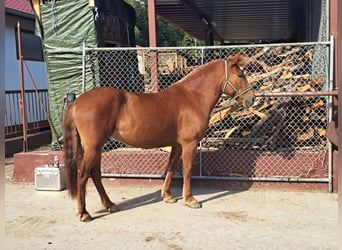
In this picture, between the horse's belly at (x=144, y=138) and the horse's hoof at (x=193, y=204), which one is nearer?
the horse's belly at (x=144, y=138)

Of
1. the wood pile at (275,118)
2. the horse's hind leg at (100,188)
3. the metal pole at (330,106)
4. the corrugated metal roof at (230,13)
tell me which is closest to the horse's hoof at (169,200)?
the horse's hind leg at (100,188)

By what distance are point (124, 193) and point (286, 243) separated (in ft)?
9.34

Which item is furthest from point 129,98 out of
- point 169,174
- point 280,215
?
point 280,215

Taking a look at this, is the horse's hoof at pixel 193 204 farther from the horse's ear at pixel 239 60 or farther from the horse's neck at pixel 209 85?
the horse's ear at pixel 239 60

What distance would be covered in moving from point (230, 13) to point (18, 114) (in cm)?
708

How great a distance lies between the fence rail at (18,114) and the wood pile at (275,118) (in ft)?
18.5

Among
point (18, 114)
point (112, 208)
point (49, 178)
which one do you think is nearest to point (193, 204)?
point (112, 208)

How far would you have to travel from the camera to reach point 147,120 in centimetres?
→ 505

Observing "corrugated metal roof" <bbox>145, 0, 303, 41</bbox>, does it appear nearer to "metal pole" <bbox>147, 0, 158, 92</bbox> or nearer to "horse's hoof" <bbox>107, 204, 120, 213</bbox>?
"metal pole" <bbox>147, 0, 158, 92</bbox>

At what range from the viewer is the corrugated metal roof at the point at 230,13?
32.9 ft

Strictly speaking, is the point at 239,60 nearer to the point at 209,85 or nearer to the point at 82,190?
the point at 209,85

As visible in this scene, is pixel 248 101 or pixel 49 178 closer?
pixel 248 101

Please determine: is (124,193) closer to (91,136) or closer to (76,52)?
(91,136)

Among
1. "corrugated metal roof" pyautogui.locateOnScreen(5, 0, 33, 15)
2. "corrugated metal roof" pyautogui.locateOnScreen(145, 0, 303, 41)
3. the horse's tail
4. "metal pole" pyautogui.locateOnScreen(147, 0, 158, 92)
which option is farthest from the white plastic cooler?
"corrugated metal roof" pyautogui.locateOnScreen(5, 0, 33, 15)
